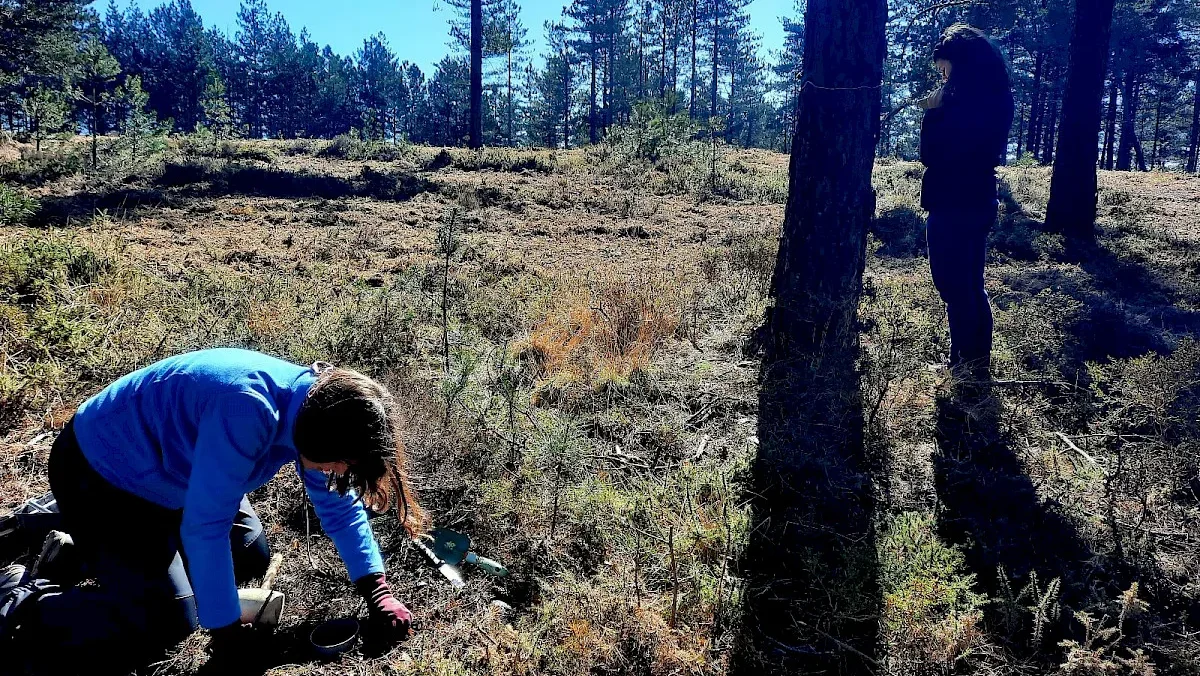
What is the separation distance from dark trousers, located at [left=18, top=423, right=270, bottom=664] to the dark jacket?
13.8ft

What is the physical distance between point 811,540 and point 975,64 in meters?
2.89

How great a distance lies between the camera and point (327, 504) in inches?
89.3

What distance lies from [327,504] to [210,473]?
49 centimetres

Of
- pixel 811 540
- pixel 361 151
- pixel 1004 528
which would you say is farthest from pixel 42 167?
pixel 1004 528

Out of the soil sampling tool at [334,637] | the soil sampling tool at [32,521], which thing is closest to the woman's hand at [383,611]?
the soil sampling tool at [334,637]

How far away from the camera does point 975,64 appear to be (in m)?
3.69

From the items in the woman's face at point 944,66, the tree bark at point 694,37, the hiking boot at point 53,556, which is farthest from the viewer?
the tree bark at point 694,37

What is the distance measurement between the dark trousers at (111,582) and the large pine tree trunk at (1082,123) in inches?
369

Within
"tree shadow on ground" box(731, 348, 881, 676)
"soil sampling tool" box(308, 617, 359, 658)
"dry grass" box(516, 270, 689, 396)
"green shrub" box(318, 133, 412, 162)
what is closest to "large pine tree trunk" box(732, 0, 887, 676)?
"tree shadow on ground" box(731, 348, 881, 676)

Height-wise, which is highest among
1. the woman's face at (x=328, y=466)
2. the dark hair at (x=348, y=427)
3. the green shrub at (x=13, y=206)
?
the green shrub at (x=13, y=206)

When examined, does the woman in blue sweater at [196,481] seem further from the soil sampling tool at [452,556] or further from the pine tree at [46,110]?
the pine tree at [46,110]

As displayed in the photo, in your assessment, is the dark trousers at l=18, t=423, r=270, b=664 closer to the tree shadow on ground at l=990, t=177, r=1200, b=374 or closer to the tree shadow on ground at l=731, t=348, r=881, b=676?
the tree shadow on ground at l=731, t=348, r=881, b=676

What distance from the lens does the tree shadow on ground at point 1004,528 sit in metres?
2.31

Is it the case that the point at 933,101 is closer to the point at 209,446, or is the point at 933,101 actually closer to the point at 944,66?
the point at 944,66
